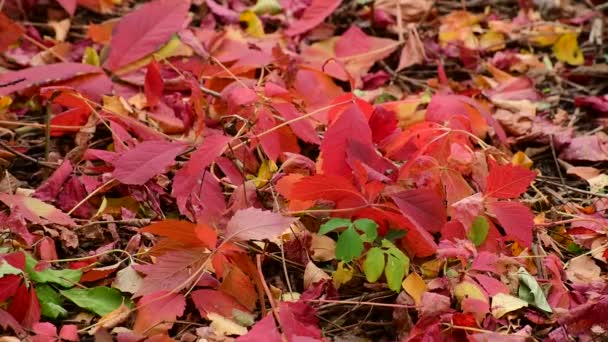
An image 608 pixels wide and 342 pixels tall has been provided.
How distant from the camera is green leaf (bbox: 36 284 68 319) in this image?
116cm

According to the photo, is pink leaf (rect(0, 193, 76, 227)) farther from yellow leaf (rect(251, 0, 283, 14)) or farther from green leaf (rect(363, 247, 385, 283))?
yellow leaf (rect(251, 0, 283, 14))

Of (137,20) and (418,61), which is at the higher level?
(137,20)

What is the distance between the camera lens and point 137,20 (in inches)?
66.6

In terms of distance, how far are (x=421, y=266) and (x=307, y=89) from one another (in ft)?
1.64

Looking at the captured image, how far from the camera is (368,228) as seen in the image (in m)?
1.20

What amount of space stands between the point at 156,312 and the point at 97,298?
12 cm

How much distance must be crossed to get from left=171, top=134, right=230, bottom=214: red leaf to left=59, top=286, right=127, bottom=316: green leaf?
0.57 ft

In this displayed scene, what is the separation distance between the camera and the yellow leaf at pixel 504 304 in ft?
3.84

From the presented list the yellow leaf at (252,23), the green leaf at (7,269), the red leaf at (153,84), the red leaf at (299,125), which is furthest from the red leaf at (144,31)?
the green leaf at (7,269)

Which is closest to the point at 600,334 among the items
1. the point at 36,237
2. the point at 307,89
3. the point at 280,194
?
the point at 280,194

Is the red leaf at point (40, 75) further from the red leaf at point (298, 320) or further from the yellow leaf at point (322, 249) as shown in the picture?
the red leaf at point (298, 320)

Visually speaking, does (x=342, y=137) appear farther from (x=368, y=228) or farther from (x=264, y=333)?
(x=264, y=333)

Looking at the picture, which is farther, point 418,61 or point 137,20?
point 418,61

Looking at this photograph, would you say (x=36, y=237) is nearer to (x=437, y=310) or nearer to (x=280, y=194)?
(x=280, y=194)
